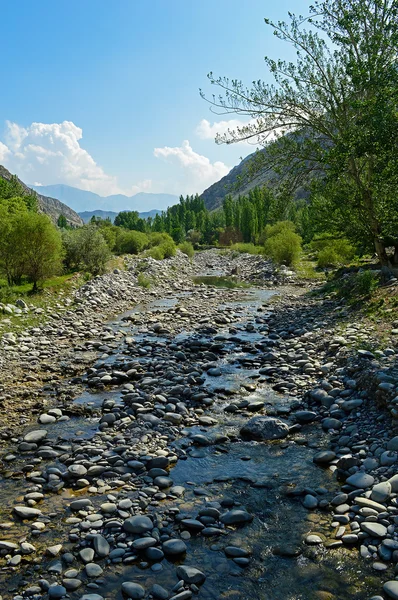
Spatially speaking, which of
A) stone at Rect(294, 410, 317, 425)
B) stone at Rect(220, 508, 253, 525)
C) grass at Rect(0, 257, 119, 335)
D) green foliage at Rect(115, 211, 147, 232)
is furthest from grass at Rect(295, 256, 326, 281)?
green foliage at Rect(115, 211, 147, 232)

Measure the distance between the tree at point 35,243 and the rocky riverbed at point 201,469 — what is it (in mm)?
7622

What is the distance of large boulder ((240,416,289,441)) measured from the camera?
8.31 meters

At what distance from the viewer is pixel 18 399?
1038 centimetres

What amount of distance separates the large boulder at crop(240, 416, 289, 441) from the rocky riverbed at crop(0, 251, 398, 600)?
0.12ft

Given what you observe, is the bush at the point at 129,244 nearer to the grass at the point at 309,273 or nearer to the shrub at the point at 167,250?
the shrub at the point at 167,250

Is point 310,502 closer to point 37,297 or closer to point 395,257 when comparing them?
point 37,297

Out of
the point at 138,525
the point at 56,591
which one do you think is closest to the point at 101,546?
the point at 138,525

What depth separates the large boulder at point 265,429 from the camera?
8312mm

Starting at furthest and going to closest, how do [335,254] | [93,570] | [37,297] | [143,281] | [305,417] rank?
1. [335,254]
2. [143,281]
3. [37,297]
4. [305,417]
5. [93,570]

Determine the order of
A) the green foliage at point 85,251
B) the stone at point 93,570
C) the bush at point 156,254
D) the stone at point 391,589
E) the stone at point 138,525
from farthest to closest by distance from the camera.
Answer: the bush at point 156,254 < the green foliage at point 85,251 < the stone at point 138,525 < the stone at point 93,570 < the stone at point 391,589

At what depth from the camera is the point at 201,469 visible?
7.30m

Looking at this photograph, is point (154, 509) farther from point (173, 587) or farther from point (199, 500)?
point (173, 587)

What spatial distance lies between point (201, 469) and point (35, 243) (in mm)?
17531

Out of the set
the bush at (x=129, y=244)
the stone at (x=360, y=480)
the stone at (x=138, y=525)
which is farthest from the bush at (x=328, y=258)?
the stone at (x=138, y=525)
